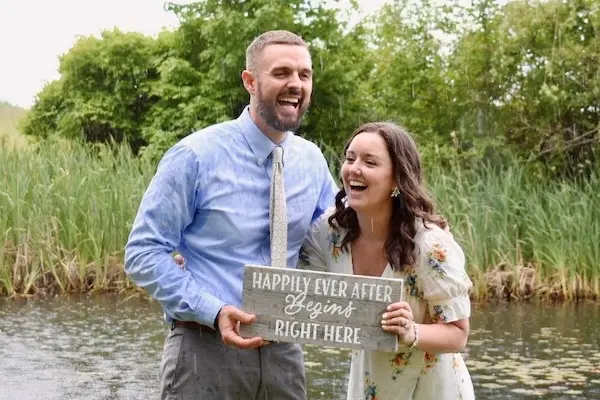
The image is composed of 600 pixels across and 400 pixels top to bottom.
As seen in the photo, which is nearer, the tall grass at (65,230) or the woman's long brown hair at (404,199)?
the woman's long brown hair at (404,199)

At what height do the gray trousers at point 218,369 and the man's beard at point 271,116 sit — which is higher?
the man's beard at point 271,116

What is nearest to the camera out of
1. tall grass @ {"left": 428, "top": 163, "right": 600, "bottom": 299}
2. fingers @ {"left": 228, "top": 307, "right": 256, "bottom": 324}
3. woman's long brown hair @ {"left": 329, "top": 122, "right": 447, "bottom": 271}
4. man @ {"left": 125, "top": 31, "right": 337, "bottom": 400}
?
fingers @ {"left": 228, "top": 307, "right": 256, "bottom": 324}

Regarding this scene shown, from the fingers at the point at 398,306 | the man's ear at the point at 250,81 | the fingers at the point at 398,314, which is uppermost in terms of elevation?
the man's ear at the point at 250,81

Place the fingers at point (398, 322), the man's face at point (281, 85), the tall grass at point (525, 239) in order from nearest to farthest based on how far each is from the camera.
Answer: the fingers at point (398, 322) → the man's face at point (281, 85) → the tall grass at point (525, 239)

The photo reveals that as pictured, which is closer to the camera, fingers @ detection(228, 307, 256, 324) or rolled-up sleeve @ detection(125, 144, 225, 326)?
fingers @ detection(228, 307, 256, 324)

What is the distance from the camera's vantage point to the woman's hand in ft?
11.0

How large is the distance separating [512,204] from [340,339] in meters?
9.94

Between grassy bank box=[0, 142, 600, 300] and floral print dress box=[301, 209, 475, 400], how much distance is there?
27.5 feet

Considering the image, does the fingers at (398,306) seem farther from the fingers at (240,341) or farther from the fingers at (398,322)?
the fingers at (240,341)

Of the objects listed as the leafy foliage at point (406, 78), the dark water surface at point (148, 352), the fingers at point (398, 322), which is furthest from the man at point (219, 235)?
the leafy foliage at point (406, 78)

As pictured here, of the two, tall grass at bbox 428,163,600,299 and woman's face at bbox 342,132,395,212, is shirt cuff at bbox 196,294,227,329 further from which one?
tall grass at bbox 428,163,600,299

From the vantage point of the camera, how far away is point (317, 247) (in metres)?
3.85

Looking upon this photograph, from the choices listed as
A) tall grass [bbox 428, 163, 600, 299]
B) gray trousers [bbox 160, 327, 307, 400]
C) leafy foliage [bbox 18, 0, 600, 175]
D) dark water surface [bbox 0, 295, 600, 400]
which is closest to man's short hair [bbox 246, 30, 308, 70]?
gray trousers [bbox 160, 327, 307, 400]

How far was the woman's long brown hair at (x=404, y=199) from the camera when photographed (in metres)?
3.56
